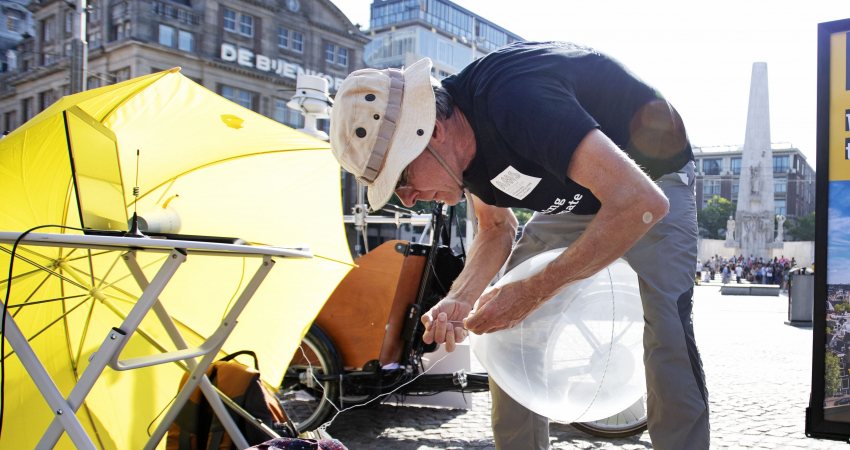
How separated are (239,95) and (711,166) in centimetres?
6810

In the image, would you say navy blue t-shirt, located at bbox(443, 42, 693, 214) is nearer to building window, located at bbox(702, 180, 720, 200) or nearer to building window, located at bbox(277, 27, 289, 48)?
building window, located at bbox(277, 27, 289, 48)

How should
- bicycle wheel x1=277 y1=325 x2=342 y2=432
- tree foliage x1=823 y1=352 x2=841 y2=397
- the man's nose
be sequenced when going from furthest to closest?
bicycle wheel x1=277 y1=325 x2=342 y2=432 → tree foliage x1=823 y1=352 x2=841 y2=397 → the man's nose

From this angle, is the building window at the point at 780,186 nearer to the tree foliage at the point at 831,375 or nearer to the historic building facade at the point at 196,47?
the historic building facade at the point at 196,47

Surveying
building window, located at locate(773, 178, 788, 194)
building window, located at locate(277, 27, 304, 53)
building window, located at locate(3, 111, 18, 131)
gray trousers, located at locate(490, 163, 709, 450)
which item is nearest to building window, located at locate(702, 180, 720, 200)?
building window, located at locate(773, 178, 788, 194)

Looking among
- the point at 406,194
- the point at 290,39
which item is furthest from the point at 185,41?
the point at 406,194

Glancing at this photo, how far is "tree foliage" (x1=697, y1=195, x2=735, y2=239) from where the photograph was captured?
78.8 metres

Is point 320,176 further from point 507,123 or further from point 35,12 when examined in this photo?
point 35,12

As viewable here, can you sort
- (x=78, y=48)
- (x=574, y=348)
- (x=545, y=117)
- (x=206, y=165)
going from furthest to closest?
(x=78, y=48), (x=206, y=165), (x=574, y=348), (x=545, y=117)

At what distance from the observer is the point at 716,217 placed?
78875 mm

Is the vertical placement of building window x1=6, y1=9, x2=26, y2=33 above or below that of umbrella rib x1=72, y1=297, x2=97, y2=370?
above

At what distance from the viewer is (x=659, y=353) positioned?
2023 millimetres

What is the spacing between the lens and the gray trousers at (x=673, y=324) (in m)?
1.99

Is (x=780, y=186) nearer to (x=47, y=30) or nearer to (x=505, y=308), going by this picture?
(x=47, y=30)

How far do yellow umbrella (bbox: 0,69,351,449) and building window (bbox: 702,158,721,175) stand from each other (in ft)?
325
